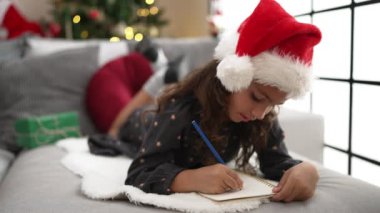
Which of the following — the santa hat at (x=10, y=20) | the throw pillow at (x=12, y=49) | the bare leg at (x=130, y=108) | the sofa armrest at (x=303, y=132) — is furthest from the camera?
the santa hat at (x=10, y=20)

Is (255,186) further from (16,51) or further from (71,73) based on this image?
(16,51)

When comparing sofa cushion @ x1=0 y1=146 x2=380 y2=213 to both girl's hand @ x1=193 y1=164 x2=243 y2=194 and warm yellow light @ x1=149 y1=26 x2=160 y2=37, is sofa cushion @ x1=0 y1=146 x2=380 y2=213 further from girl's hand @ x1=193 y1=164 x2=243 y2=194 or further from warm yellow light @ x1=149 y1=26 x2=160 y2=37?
warm yellow light @ x1=149 y1=26 x2=160 y2=37

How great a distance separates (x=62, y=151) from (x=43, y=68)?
17.8 inches

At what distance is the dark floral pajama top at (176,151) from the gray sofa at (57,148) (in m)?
0.09

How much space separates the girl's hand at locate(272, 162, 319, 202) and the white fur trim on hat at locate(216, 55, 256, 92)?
0.23m

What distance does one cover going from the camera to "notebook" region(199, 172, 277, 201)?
35.0 inches

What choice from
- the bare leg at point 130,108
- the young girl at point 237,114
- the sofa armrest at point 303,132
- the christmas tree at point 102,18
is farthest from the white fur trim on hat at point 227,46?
the christmas tree at point 102,18

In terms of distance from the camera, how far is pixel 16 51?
6.37ft

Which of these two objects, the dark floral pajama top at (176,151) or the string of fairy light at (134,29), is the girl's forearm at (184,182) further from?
the string of fairy light at (134,29)

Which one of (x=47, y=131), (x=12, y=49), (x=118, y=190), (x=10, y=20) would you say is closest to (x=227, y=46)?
(x=118, y=190)

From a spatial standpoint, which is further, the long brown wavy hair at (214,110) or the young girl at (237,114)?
the long brown wavy hair at (214,110)

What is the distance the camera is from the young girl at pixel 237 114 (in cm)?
90

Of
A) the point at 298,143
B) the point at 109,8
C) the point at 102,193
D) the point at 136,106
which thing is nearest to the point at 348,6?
the point at 298,143

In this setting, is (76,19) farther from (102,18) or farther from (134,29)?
(134,29)
